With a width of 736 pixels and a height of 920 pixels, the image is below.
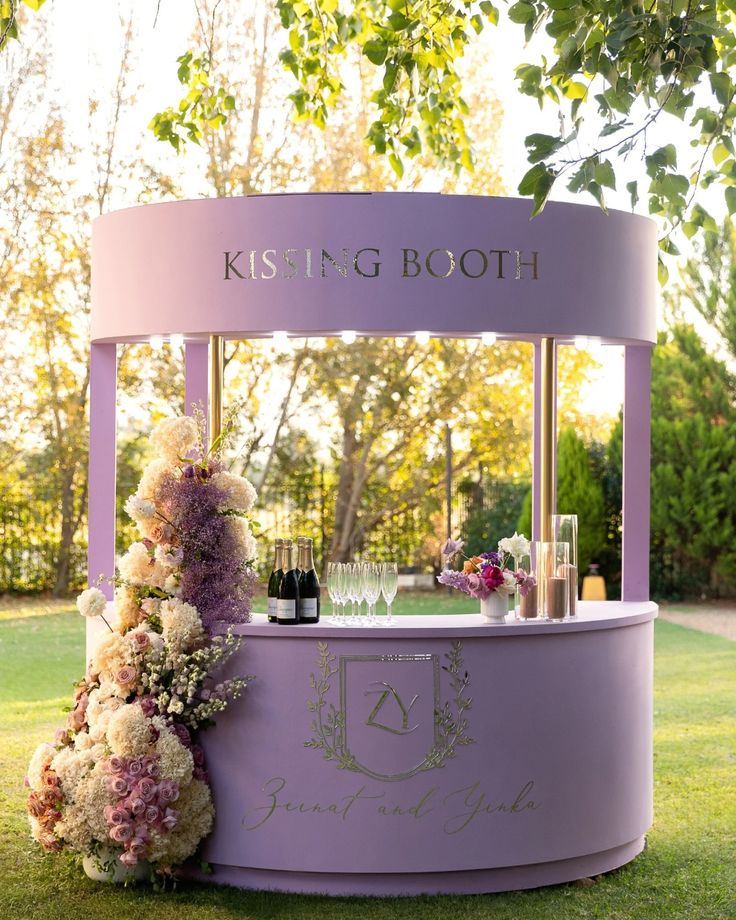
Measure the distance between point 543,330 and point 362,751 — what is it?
176 cm

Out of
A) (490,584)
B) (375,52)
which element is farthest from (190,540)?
(375,52)

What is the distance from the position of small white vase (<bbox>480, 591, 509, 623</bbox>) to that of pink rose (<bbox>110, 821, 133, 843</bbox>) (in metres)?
1.50

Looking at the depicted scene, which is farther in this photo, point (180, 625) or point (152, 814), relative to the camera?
point (180, 625)

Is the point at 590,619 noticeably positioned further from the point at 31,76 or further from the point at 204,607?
the point at 31,76

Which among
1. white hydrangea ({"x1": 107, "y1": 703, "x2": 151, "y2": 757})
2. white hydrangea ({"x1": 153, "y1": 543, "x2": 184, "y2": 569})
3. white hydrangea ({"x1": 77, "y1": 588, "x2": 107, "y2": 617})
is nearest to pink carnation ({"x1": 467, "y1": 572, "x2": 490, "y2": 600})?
white hydrangea ({"x1": 153, "y1": 543, "x2": 184, "y2": 569})

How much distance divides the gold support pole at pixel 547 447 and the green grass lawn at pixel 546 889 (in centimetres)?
147

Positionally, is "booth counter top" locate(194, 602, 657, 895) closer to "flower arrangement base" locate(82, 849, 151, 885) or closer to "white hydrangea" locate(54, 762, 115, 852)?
"flower arrangement base" locate(82, 849, 151, 885)

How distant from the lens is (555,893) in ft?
15.9

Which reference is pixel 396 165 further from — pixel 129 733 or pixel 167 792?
pixel 167 792

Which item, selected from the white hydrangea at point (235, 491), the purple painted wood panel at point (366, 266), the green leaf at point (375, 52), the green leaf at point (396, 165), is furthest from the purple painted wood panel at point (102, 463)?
the green leaf at point (396, 165)

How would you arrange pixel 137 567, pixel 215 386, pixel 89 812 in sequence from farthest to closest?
pixel 215 386 < pixel 137 567 < pixel 89 812

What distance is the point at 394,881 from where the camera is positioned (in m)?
4.74

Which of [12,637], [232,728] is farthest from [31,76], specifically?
[232,728]

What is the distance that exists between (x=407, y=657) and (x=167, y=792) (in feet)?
3.21
